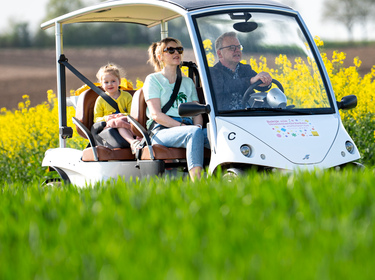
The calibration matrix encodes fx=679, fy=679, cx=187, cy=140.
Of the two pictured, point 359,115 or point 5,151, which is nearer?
point 359,115

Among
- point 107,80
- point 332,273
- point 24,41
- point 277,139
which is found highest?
point 24,41

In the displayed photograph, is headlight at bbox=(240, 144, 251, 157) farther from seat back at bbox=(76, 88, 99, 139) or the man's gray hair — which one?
seat back at bbox=(76, 88, 99, 139)

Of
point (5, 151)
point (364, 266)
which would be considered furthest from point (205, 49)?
point (5, 151)

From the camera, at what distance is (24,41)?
37875 millimetres

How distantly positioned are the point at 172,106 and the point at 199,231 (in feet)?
11.0

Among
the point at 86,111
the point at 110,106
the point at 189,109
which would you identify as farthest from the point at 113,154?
the point at 189,109

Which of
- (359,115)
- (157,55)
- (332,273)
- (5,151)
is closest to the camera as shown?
(332,273)

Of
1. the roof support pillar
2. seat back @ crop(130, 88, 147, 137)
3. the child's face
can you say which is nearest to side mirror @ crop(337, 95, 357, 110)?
seat back @ crop(130, 88, 147, 137)

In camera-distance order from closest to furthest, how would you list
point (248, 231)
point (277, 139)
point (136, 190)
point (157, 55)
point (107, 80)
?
point (248, 231)
point (136, 190)
point (277, 139)
point (157, 55)
point (107, 80)

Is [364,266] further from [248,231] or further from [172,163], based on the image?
[172,163]

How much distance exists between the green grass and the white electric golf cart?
1.36m

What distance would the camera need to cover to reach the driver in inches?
221

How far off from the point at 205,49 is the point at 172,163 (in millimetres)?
1051

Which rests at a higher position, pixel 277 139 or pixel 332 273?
pixel 277 139
